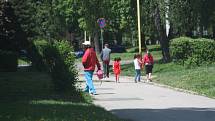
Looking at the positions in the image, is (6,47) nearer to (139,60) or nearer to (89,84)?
(139,60)

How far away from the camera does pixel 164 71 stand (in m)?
31.5

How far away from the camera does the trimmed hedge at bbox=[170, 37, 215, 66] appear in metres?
32.0

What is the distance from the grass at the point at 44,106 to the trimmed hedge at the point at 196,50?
479 inches

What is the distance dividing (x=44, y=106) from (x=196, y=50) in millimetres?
18502

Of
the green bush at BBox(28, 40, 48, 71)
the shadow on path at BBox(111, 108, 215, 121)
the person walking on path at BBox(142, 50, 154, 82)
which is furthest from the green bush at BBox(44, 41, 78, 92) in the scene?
the green bush at BBox(28, 40, 48, 71)

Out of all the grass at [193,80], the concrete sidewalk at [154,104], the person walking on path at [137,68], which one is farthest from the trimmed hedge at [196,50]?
the concrete sidewalk at [154,104]

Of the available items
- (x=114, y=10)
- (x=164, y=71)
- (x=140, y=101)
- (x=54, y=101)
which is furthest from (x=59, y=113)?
(x=114, y=10)

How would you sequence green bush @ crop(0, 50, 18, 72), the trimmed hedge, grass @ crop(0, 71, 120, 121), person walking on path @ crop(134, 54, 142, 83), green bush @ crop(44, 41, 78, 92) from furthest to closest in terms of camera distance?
green bush @ crop(0, 50, 18, 72)
the trimmed hedge
person walking on path @ crop(134, 54, 142, 83)
green bush @ crop(44, 41, 78, 92)
grass @ crop(0, 71, 120, 121)

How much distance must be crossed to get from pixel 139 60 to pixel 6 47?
40.0 feet

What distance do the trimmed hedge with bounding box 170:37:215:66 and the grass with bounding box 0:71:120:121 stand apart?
12.2 meters

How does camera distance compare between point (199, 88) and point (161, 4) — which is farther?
point (161, 4)

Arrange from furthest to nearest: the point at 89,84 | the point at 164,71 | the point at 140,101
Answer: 1. the point at 164,71
2. the point at 89,84
3. the point at 140,101

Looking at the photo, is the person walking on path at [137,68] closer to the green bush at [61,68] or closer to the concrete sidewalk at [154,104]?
the concrete sidewalk at [154,104]

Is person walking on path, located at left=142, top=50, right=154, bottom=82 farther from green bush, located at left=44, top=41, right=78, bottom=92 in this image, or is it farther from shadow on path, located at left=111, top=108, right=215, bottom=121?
shadow on path, located at left=111, top=108, right=215, bottom=121
